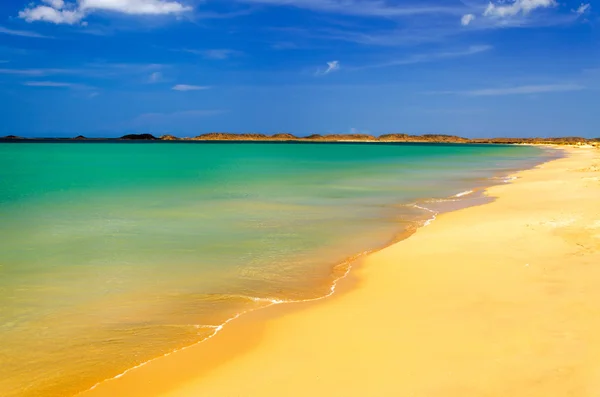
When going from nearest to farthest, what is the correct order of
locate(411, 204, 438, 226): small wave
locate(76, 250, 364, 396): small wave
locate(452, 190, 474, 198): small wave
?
locate(76, 250, 364, 396): small wave
locate(411, 204, 438, 226): small wave
locate(452, 190, 474, 198): small wave

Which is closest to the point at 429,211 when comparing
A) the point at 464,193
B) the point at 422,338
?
the point at 464,193

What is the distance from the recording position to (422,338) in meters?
5.27

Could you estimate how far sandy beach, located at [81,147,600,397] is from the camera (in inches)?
171

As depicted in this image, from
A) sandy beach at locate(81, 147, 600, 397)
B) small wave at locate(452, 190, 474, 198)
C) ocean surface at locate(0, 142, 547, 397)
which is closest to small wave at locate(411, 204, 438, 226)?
ocean surface at locate(0, 142, 547, 397)

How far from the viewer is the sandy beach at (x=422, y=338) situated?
4352mm

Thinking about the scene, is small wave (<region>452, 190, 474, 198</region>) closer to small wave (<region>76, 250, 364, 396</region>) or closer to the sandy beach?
the sandy beach

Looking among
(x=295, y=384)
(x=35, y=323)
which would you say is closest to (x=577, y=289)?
(x=295, y=384)

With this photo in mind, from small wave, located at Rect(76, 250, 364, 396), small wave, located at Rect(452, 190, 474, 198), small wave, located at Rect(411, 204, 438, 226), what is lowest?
small wave, located at Rect(76, 250, 364, 396)

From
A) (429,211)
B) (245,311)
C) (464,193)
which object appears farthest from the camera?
(464,193)

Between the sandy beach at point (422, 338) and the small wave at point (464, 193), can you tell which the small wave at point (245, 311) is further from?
the small wave at point (464, 193)

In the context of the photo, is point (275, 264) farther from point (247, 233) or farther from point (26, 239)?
point (26, 239)

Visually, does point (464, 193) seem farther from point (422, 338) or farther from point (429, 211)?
point (422, 338)

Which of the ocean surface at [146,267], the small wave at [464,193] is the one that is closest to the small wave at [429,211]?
the ocean surface at [146,267]

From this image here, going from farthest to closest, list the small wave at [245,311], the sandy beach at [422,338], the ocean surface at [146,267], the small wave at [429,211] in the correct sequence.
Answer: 1. the small wave at [429,211]
2. the ocean surface at [146,267]
3. the small wave at [245,311]
4. the sandy beach at [422,338]
